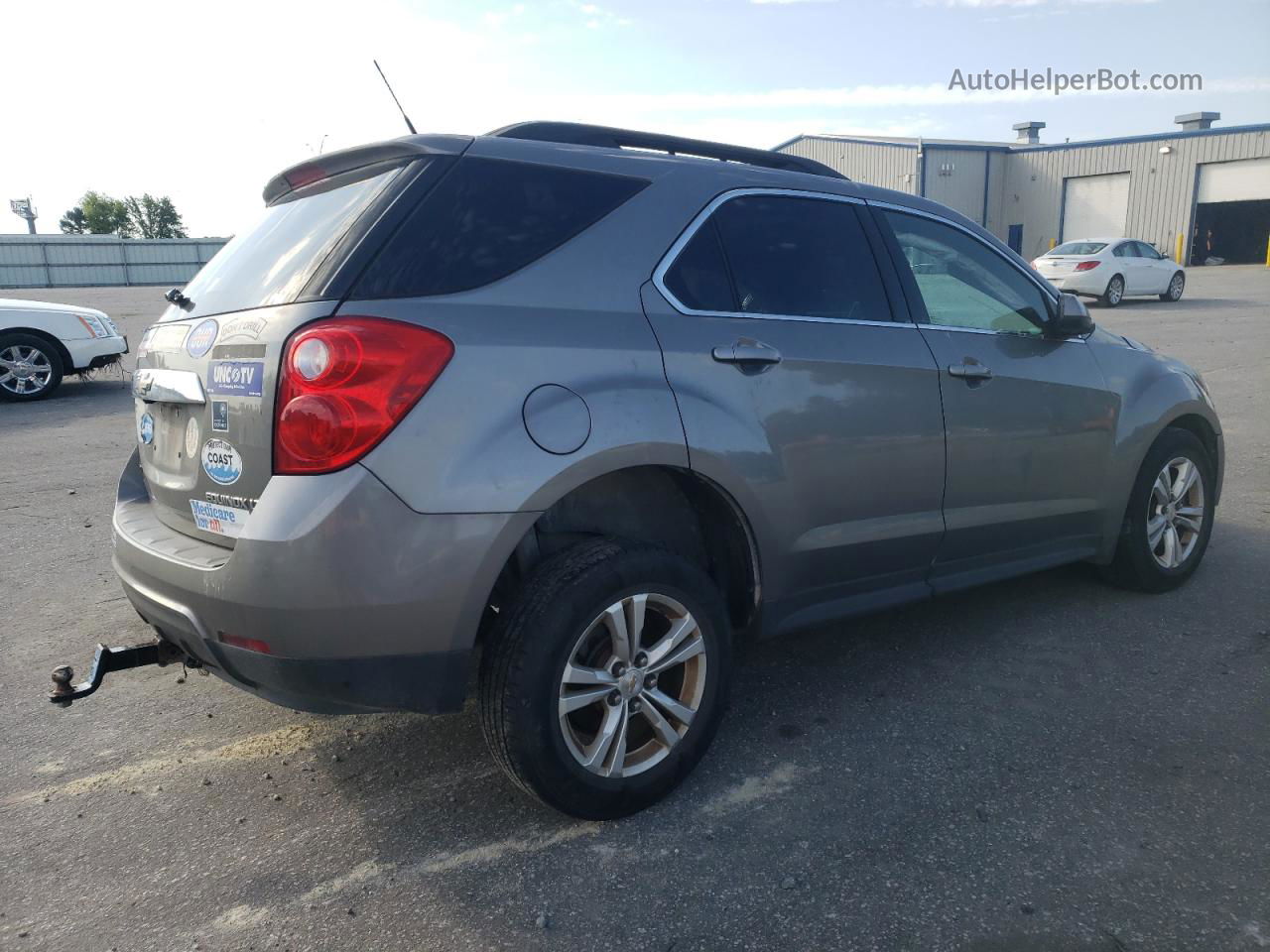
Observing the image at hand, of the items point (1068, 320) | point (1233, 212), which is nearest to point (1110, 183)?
point (1233, 212)

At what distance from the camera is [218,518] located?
8.35 feet

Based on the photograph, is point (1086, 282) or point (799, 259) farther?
point (1086, 282)

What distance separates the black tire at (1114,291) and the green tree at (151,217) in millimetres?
94059

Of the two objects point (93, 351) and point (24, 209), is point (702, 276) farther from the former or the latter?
point (24, 209)

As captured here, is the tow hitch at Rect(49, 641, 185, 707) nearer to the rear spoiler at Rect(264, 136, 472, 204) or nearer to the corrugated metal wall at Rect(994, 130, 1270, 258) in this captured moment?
the rear spoiler at Rect(264, 136, 472, 204)

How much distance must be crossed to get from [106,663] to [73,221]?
109477mm

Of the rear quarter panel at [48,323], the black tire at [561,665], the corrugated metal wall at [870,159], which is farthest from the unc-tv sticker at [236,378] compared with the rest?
the corrugated metal wall at [870,159]

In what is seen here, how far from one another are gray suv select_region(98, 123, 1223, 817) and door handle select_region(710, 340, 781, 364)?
0.01m

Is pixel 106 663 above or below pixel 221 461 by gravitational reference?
below

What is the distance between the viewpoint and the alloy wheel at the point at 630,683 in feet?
8.59

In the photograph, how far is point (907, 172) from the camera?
40.3 m

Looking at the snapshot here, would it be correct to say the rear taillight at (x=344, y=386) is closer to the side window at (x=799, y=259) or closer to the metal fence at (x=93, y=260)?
the side window at (x=799, y=259)

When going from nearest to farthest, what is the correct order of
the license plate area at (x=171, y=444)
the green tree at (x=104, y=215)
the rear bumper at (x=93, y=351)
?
the license plate area at (x=171, y=444) < the rear bumper at (x=93, y=351) < the green tree at (x=104, y=215)

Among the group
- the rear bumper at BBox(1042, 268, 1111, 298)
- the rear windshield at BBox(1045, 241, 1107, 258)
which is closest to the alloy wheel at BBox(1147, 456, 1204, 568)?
the rear bumper at BBox(1042, 268, 1111, 298)
